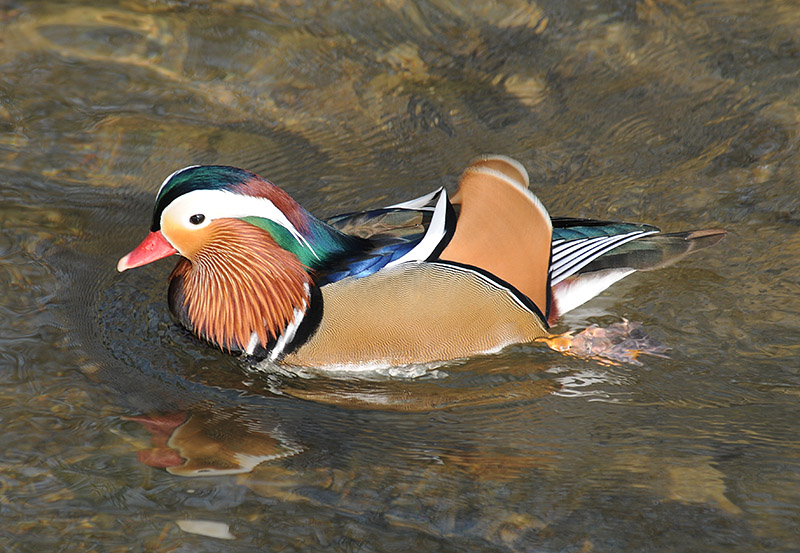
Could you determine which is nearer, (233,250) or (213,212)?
(213,212)

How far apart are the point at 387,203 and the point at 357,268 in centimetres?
147

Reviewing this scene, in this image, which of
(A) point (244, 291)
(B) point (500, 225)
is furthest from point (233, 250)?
(B) point (500, 225)

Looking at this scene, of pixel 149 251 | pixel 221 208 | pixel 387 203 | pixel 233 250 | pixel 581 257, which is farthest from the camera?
pixel 387 203

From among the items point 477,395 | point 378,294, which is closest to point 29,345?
point 378,294

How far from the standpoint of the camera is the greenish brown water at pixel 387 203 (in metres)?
3.40

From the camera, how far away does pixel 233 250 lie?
14.2ft

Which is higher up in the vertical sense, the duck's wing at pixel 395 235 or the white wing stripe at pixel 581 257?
the duck's wing at pixel 395 235

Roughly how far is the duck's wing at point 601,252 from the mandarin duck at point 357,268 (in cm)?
6

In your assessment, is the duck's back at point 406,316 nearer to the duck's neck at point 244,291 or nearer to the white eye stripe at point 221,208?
the duck's neck at point 244,291

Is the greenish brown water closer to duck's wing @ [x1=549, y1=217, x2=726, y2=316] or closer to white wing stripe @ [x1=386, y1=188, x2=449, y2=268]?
duck's wing @ [x1=549, y1=217, x2=726, y2=316]

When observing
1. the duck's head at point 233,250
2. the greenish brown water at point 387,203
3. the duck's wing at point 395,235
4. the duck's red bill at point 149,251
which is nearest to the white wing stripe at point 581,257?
the greenish brown water at point 387,203

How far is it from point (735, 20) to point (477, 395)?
390 centimetres

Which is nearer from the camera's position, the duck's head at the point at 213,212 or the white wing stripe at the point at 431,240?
the duck's head at the point at 213,212

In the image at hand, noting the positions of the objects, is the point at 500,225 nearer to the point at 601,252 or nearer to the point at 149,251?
the point at 601,252
